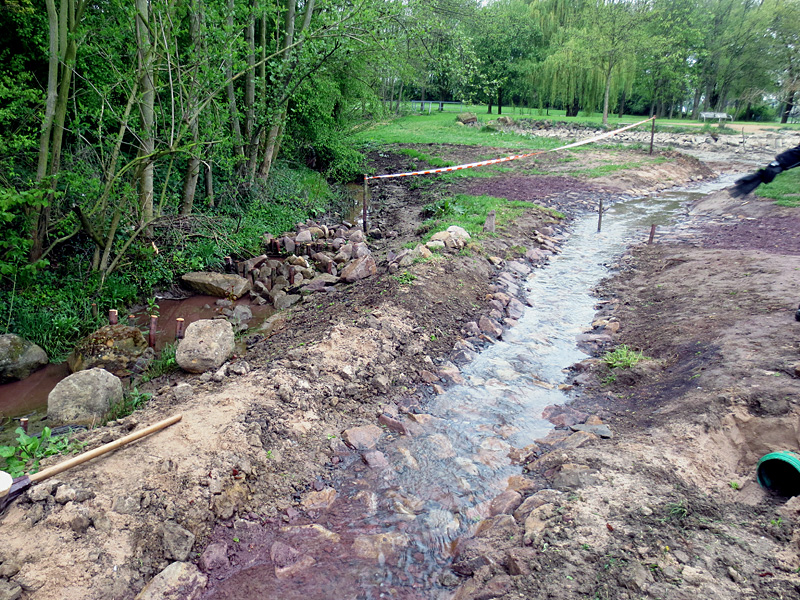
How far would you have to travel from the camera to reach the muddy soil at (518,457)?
3.13m

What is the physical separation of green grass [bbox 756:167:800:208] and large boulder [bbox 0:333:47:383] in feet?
50.5

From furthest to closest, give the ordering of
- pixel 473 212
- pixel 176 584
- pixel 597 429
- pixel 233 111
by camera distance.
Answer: pixel 473 212 < pixel 233 111 < pixel 597 429 < pixel 176 584

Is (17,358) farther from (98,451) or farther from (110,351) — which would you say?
(98,451)

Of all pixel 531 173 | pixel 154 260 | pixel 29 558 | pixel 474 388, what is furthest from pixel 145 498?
pixel 531 173

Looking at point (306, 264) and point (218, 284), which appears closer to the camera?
point (218, 284)

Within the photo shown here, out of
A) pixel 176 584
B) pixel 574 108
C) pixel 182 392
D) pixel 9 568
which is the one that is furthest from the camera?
pixel 574 108

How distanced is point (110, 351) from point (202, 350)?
1378 mm

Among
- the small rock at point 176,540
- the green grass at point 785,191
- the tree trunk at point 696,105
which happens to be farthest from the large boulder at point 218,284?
the tree trunk at point 696,105

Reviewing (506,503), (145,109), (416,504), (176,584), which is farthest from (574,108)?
(176,584)

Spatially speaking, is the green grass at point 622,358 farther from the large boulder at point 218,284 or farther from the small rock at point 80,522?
the large boulder at point 218,284

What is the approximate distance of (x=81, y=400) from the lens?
5.21 metres

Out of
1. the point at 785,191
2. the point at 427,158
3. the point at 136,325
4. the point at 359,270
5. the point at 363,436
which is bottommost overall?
the point at 136,325

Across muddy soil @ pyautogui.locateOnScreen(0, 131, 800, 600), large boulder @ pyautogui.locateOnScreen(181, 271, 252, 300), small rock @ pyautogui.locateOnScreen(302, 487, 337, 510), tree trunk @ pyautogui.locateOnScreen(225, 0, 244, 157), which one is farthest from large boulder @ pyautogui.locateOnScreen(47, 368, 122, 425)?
tree trunk @ pyautogui.locateOnScreen(225, 0, 244, 157)

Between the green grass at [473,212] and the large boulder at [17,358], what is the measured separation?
6.42 metres
